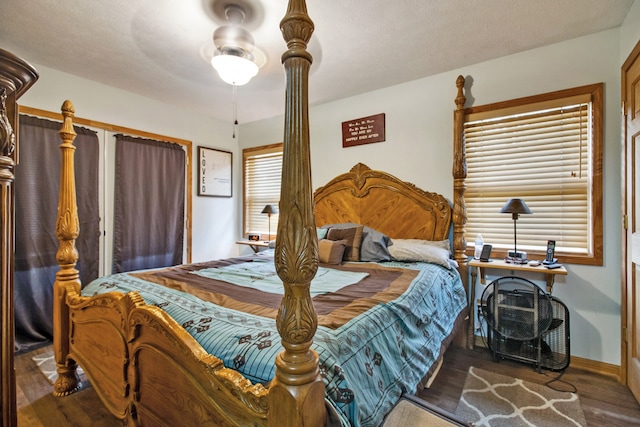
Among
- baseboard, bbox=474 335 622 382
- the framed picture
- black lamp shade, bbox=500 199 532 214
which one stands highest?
the framed picture

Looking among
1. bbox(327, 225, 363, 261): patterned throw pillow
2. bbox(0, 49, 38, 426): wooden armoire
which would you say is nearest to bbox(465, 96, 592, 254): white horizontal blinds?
bbox(327, 225, 363, 261): patterned throw pillow

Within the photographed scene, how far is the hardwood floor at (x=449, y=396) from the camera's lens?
176 cm

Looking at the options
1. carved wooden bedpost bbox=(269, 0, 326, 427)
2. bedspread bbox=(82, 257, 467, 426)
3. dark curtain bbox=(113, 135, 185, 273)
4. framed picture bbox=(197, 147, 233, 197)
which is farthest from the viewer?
framed picture bbox=(197, 147, 233, 197)

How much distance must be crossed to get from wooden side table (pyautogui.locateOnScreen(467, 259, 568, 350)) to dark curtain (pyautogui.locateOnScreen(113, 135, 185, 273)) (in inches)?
131

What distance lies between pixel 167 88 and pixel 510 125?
342cm

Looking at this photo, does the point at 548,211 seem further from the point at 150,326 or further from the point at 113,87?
the point at 113,87

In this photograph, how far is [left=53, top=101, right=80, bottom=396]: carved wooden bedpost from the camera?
192cm

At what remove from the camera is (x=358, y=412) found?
3.23ft

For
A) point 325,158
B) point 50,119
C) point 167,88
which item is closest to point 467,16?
point 325,158

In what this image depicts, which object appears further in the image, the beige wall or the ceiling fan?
the beige wall

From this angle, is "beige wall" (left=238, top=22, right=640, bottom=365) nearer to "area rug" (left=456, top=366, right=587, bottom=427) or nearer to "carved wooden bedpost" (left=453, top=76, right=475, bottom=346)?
"carved wooden bedpost" (left=453, top=76, right=475, bottom=346)

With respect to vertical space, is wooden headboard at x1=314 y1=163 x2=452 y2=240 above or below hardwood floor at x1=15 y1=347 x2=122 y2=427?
above

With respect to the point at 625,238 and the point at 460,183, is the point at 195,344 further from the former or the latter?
the point at 625,238

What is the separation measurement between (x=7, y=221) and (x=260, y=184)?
3.72 m
